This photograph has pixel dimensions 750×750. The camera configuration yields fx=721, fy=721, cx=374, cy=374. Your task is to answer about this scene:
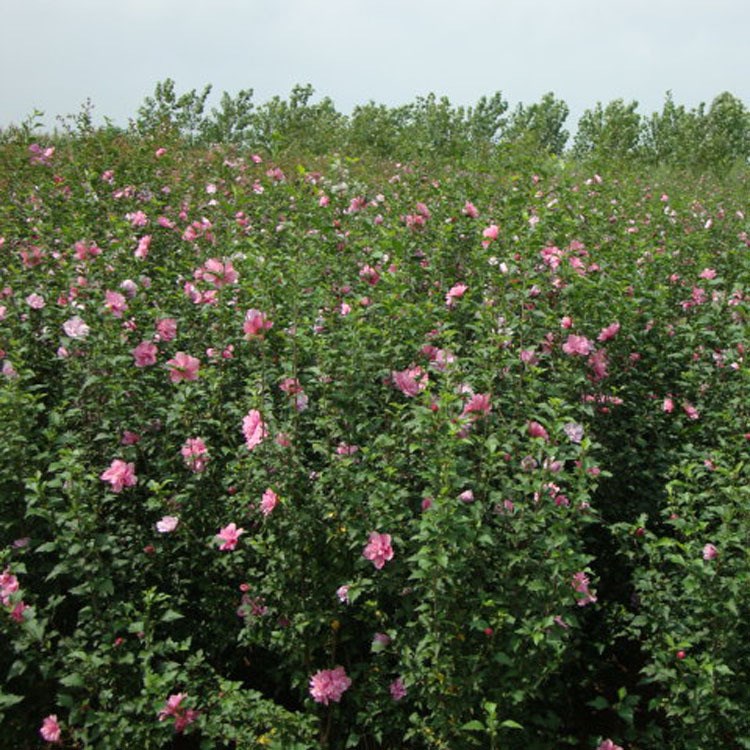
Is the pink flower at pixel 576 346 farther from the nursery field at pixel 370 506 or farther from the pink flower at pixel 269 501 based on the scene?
the pink flower at pixel 269 501

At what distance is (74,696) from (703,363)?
2.89 meters

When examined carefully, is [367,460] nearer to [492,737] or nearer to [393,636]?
[393,636]

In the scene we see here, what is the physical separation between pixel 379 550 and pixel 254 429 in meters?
0.60

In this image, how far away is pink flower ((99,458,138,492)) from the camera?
100 inches

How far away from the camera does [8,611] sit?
225 cm

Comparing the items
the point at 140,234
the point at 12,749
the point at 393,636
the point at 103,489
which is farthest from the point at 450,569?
the point at 140,234

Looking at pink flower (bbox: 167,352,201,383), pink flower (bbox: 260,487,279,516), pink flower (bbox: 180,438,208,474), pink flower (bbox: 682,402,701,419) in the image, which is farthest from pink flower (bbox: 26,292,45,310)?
pink flower (bbox: 682,402,701,419)

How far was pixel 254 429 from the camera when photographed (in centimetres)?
246

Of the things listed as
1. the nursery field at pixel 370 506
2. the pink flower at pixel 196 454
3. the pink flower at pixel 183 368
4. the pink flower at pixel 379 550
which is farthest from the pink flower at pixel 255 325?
the pink flower at pixel 379 550

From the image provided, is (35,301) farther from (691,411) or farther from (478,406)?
(691,411)

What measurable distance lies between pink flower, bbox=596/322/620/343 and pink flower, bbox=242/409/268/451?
5.28ft

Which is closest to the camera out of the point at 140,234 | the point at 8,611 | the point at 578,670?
the point at 8,611

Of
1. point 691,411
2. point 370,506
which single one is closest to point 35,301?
point 370,506

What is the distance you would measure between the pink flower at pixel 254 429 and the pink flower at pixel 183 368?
34 centimetres
